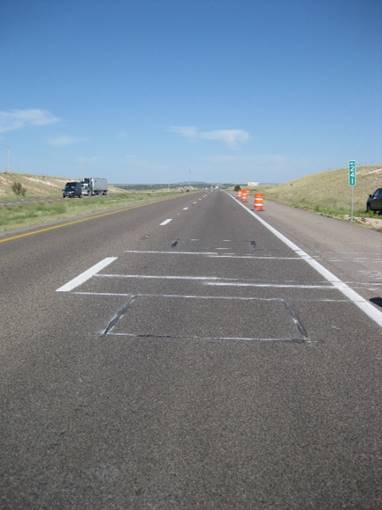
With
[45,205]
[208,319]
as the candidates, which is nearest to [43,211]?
[45,205]

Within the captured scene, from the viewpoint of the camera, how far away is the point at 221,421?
3535 mm

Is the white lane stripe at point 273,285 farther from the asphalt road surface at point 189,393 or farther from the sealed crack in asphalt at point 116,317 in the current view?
the sealed crack in asphalt at point 116,317

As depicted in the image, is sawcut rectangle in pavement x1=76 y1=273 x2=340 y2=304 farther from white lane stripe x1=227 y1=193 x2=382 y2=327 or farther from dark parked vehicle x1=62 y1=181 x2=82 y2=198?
dark parked vehicle x1=62 y1=181 x2=82 y2=198

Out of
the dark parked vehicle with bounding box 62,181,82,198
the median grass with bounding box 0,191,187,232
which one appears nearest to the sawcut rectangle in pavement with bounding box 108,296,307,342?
the median grass with bounding box 0,191,187,232

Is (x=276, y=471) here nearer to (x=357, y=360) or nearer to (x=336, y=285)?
(x=357, y=360)

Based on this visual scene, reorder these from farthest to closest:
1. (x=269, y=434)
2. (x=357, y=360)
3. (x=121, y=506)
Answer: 1. (x=357, y=360)
2. (x=269, y=434)
3. (x=121, y=506)

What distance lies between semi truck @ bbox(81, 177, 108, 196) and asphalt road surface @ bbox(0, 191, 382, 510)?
58349 millimetres

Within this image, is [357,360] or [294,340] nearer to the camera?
[357,360]

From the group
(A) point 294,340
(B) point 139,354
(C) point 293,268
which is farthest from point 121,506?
(C) point 293,268

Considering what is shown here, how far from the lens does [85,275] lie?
889 cm

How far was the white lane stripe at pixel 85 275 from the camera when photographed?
308 inches

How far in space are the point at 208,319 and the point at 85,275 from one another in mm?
3399

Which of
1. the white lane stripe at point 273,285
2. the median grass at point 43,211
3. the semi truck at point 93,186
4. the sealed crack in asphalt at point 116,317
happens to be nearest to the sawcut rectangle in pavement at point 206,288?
the white lane stripe at point 273,285

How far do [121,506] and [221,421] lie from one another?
1.07 metres
